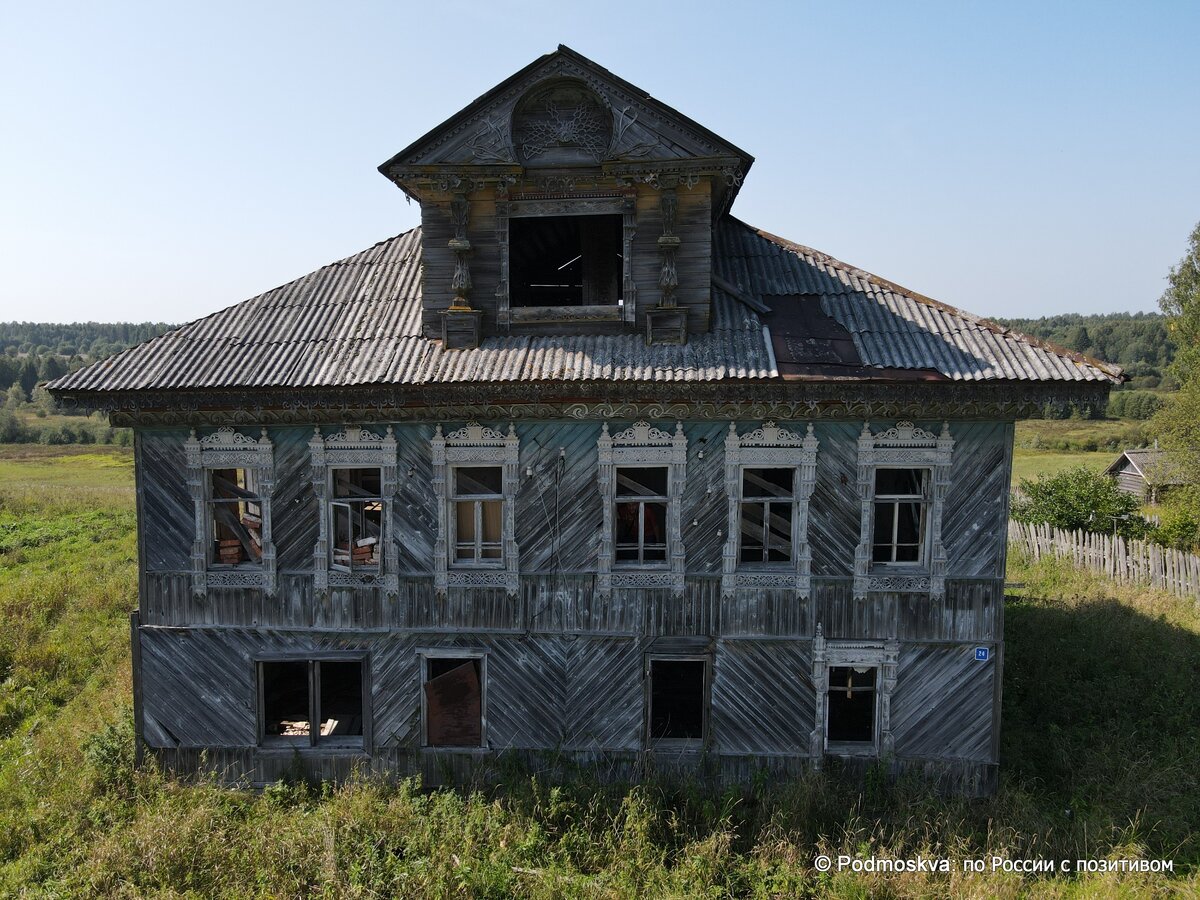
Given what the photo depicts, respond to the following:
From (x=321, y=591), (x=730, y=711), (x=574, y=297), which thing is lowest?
(x=730, y=711)

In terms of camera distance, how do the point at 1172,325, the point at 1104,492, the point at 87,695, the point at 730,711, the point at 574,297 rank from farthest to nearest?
the point at 1172,325 → the point at 1104,492 → the point at 574,297 → the point at 87,695 → the point at 730,711

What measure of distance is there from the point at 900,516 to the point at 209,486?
10.9 m

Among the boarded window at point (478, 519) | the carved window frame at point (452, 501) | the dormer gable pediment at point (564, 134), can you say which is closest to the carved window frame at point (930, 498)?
the dormer gable pediment at point (564, 134)

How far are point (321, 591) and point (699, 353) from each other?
6.74 m

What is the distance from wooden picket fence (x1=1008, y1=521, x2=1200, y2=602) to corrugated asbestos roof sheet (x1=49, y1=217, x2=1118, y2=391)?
43.8 feet

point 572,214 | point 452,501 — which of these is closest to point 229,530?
point 452,501

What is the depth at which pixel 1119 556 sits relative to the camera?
66.3 ft

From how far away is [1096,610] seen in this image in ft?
54.2

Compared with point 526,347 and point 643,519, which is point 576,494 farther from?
point 526,347

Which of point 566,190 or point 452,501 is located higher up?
point 566,190

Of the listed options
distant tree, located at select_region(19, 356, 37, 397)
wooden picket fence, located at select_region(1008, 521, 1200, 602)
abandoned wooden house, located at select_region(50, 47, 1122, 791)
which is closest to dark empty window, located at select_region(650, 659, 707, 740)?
abandoned wooden house, located at select_region(50, 47, 1122, 791)

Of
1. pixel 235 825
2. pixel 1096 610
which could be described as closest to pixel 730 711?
pixel 235 825

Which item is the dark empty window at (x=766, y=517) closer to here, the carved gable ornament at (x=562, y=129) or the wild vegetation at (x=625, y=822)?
the wild vegetation at (x=625, y=822)

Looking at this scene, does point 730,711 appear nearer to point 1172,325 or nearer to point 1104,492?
point 1104,492
